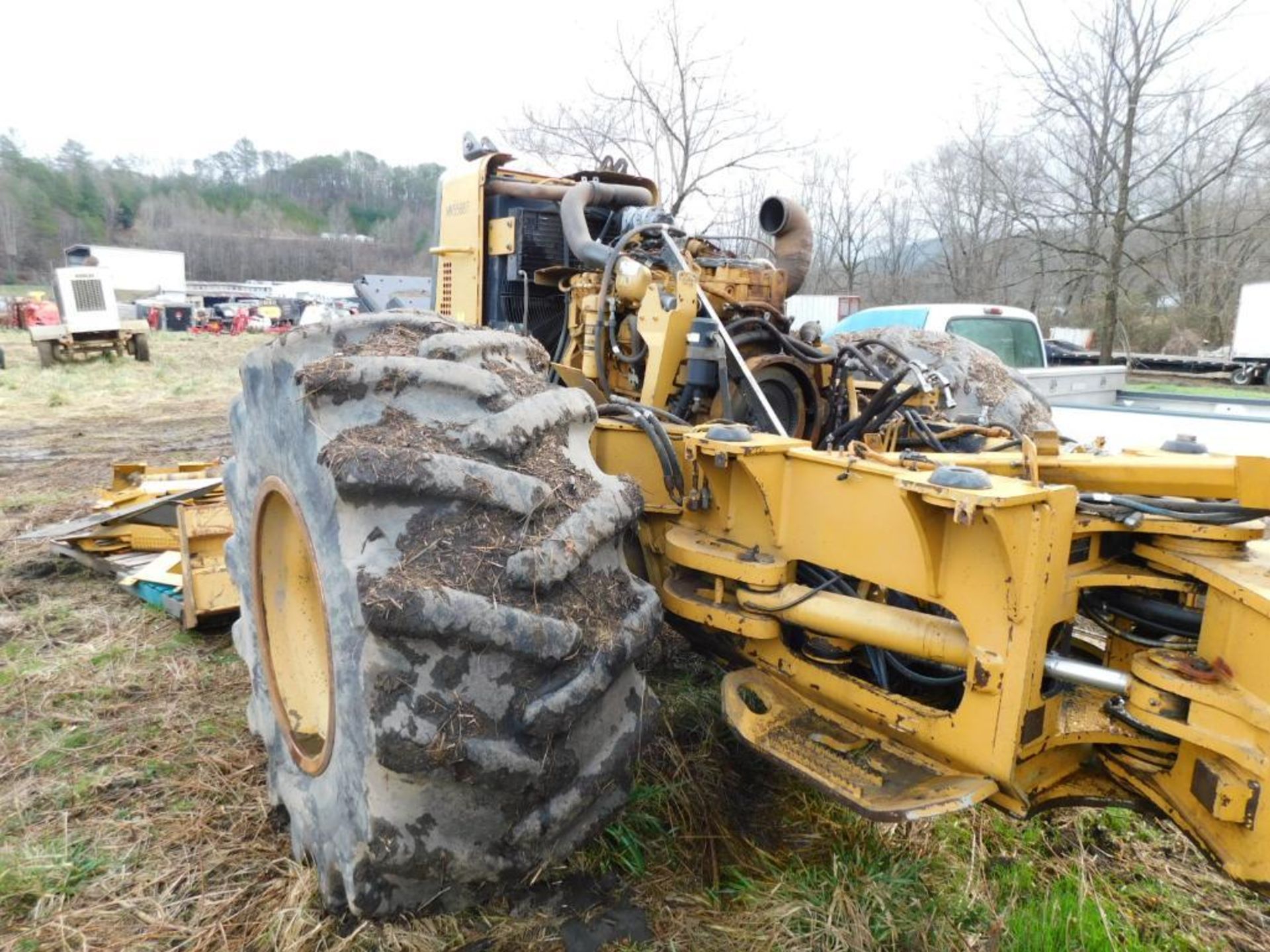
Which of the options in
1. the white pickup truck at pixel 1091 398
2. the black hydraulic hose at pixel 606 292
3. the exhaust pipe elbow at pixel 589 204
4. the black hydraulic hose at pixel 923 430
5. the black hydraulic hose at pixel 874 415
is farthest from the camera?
the white pickup truck at pixel 1091 398

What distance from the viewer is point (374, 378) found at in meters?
2.06

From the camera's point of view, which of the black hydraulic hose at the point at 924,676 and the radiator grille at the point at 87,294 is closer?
the black hydraulic hose at the point at 924,676

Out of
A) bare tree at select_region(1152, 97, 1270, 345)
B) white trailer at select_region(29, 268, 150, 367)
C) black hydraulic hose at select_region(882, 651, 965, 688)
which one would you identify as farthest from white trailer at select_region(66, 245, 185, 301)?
black hydraulic hose at select_region(882, 651, 965, 688)

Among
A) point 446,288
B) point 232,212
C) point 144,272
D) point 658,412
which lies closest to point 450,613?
point 658,412

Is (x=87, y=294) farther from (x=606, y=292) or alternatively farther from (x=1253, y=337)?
(x=1253, y=337)

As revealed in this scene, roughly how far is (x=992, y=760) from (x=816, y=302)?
26.5m

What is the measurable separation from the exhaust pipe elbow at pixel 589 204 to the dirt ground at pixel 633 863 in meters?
1.73

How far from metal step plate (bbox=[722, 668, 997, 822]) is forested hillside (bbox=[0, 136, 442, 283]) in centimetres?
6013

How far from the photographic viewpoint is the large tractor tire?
71.4 inches

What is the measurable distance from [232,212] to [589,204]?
8923 cm

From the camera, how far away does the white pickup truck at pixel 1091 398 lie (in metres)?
6.01

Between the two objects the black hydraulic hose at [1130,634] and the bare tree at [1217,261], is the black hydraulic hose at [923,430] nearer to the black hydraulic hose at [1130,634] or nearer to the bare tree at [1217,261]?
the black hydraulic hose at [1130,634]

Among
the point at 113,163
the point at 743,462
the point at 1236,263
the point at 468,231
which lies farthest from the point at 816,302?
the point at 113,163

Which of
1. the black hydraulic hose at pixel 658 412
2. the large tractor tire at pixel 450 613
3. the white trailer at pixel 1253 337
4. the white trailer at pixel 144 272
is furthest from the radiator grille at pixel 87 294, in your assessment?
the white trailer at pixel 144 272
